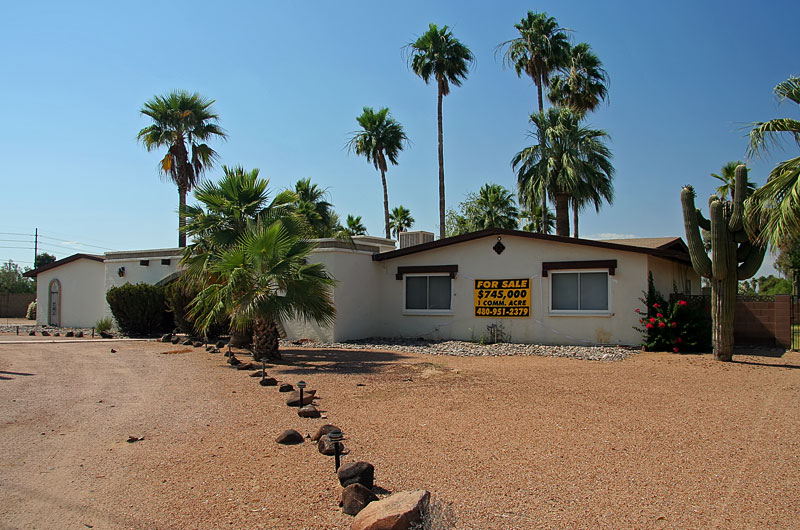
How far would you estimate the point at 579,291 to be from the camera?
52.2ft

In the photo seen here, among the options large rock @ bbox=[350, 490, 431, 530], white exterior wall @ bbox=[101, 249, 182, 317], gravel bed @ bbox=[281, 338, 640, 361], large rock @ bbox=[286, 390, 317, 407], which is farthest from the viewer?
white exterior wall @ bbox=[101, 249, 182, 317]

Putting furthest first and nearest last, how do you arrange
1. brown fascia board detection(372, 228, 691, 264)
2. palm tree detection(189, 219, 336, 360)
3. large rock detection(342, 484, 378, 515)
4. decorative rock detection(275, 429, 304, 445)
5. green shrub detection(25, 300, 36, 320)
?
green shrub detection(25, 300, 36, 320), brown fascia board detection(372, 228, 691, 264), palm tree detection(189, 219, 336, 360), decorative rock detection(275, 429, 304, 445), large rock detection(342, 484, 378, 515)

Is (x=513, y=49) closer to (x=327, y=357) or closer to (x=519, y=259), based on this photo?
(x=519, y=259)

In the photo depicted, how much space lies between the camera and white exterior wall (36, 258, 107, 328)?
24.7 m

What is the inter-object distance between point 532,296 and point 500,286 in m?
0.95

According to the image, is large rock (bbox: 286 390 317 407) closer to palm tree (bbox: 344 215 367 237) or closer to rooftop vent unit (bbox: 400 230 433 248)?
rooftop vent unit (bbox: 400 230 433 248)

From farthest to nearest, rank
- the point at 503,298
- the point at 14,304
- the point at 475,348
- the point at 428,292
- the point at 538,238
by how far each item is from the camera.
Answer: the point at 14,304, the point at 428,292, the point at 503,298, the point at 538,238, the point at 475,348

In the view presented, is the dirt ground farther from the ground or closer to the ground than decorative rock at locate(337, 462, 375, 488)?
closer to the ground

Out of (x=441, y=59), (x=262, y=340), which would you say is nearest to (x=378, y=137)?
(x=441, y=59)

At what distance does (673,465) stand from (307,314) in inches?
333

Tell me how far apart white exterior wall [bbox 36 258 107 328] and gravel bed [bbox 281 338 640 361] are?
1174cm

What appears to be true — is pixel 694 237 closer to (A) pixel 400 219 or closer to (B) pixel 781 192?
(B) pixel 781 192

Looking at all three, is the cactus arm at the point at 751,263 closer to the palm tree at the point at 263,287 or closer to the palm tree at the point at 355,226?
the palm tree at the point at 263,287

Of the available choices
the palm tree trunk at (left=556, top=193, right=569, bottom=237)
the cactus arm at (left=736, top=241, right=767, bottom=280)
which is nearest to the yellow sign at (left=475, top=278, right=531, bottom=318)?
the cactus arm at (left=736, top=241, right=767, bottom=280)
